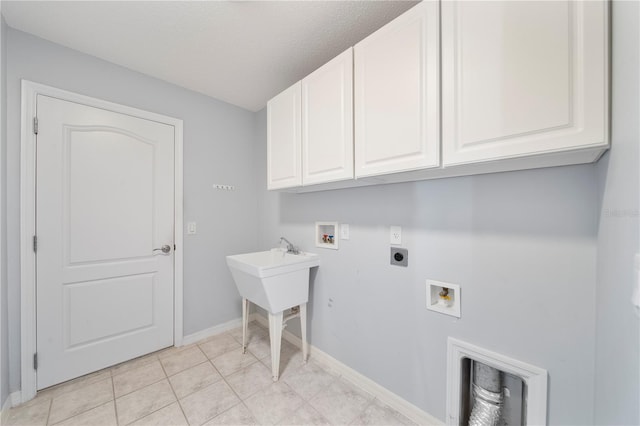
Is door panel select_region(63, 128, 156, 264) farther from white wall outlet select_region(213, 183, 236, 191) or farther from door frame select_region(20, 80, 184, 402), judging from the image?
white wall outlet select_region(213, 183, 236, 191)

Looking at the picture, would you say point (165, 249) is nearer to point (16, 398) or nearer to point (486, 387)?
point (16, 398)

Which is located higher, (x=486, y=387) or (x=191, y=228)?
(x=191, y=228)

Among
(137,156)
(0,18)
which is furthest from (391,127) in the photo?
(0,18)

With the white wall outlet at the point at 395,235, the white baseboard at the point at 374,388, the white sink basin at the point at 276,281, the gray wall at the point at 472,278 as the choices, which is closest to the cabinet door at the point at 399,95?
the gray wall at the point at 472,278

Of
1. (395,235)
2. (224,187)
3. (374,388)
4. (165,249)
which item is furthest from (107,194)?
(374,388)

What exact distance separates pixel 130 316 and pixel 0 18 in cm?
215

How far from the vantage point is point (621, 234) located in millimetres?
702

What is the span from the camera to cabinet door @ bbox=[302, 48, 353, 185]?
1431 millimetres

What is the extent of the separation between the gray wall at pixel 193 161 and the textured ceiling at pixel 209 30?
133 millimetres

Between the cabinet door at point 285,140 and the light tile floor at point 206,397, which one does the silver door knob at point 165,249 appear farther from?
the cabinet door at point 285,140

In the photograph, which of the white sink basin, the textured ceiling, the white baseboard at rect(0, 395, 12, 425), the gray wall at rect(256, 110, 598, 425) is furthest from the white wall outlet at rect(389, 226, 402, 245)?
the white baseboard at rect(0, 395, 12, 425)

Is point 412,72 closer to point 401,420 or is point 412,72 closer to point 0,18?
point 401,420

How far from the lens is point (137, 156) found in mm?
2027

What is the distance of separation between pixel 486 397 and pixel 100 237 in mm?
A: 2759
